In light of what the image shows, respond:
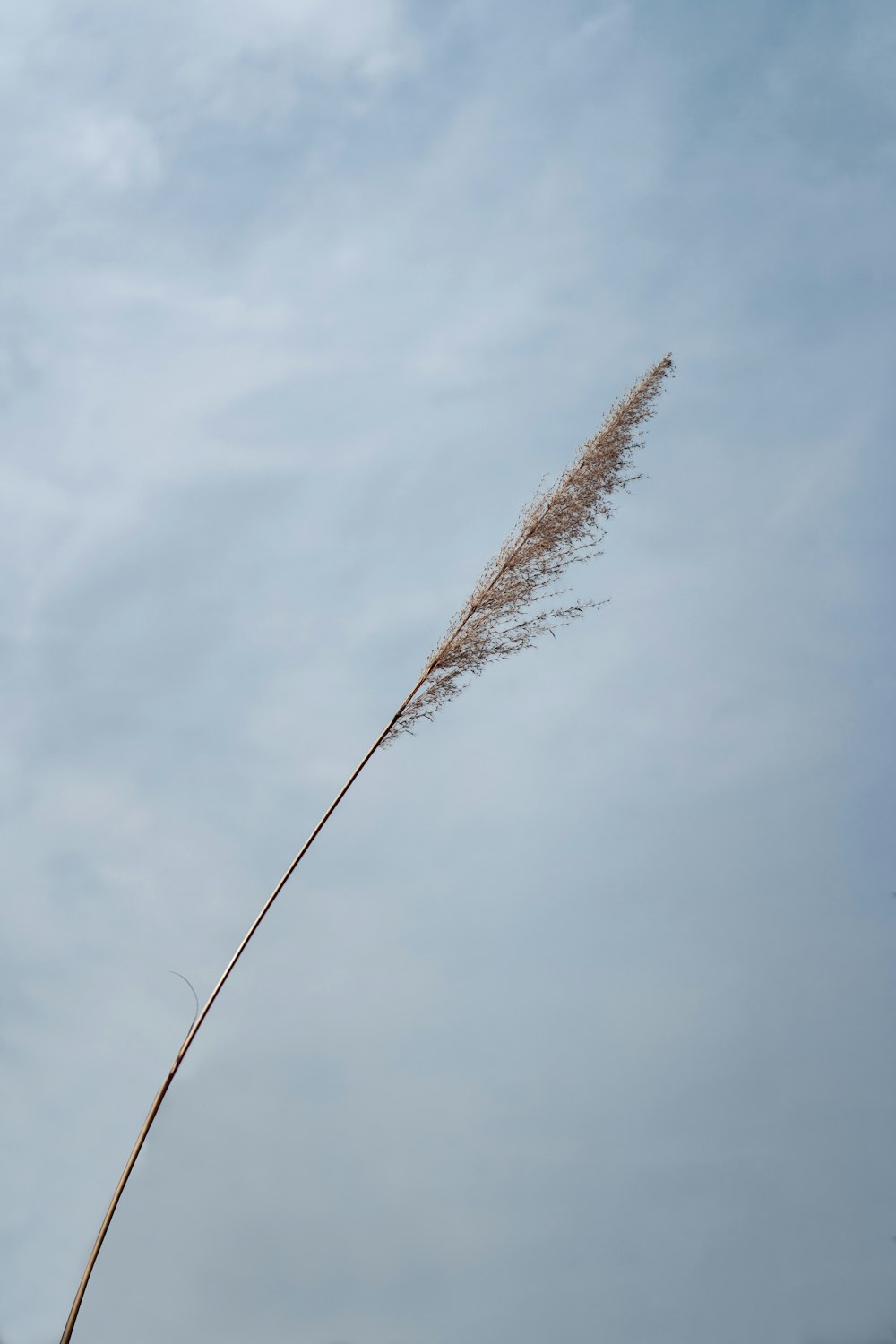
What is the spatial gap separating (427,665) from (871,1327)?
15124 millimetres

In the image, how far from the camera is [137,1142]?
197cm

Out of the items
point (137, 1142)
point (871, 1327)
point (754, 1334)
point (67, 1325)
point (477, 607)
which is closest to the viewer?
point (67, 1325)

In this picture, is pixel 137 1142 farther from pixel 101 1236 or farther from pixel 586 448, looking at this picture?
pixel 586 448

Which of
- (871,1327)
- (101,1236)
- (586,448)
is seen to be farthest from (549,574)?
(871,1327)

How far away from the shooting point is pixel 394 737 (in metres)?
2.59

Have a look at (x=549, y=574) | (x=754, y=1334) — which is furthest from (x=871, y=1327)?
(x=549, y=574)

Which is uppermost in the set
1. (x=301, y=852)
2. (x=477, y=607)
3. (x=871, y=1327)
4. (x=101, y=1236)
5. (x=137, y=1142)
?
(x=477, y=607)

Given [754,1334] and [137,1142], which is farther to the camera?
[754,1334]

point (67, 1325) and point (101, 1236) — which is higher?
point (101, 1236)

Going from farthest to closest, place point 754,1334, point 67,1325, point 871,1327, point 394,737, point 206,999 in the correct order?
point 754,1334
point 871,1327
point 394,737
point 206,999
point 67,1325

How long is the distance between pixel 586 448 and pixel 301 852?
1.69 metres

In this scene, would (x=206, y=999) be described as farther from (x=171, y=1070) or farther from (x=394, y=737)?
(x=394, y=737)

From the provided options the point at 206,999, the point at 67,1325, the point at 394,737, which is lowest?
the point at 67,1325

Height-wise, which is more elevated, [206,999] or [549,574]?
[549,574]
